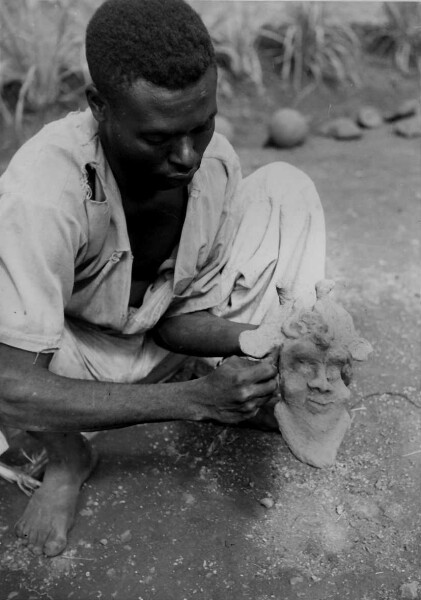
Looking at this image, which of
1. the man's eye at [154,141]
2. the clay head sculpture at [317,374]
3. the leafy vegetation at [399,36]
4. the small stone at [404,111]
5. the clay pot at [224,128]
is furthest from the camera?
the leafy vegetation at [399,36]

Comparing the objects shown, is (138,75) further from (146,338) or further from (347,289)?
(347,289)

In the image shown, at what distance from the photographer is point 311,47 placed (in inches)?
222

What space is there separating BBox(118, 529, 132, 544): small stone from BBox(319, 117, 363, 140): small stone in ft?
11.5

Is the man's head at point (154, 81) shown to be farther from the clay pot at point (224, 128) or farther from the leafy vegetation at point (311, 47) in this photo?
the leafy vegetation at point (311, 47)

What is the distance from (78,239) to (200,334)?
62cm

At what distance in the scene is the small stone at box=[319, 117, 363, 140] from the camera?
16.9ft

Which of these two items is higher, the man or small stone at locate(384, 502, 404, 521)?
the man

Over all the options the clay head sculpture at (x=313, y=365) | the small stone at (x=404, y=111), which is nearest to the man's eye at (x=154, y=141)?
the clay head sculpture at (x=313, y=365)

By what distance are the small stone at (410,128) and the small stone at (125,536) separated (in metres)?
3.63

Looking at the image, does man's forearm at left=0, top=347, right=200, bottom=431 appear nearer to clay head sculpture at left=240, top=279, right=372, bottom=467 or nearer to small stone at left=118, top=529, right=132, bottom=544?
clay head sculpture at left=240, top=279, right=372, bottom=467

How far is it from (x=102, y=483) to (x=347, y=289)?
4.97 feet

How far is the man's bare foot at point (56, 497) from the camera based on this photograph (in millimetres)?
2322

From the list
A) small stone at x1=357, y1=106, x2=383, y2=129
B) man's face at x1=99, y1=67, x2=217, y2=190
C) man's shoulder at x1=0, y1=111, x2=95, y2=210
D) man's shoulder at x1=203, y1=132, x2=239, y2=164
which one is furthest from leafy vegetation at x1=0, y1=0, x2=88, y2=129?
man's face at x1=99, y1=67, x2=217, y2=190

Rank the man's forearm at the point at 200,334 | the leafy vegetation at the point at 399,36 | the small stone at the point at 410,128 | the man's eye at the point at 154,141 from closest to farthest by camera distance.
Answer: the man's eye at the point at 154,141 → the man's forearm at the point at 200,334 → the small stone at the point at 410,128 → the leafy vegetation at the point at 399,36
